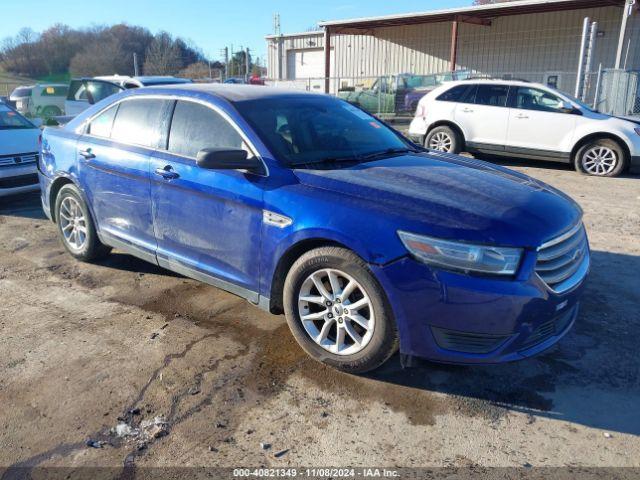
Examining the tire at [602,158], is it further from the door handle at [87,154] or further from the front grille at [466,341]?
the door handle at [87,154]

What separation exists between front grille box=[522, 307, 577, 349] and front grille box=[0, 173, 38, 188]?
7.05 metres

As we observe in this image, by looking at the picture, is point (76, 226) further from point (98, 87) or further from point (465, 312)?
point (98, 87)

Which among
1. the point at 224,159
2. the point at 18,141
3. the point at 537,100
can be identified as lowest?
the point at 18,141

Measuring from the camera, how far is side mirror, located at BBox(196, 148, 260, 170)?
334 cm

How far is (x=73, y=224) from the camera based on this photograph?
206 inches

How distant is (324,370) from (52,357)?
5.96 ft

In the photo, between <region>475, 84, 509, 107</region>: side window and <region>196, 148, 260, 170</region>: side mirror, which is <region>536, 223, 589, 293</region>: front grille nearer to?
<region>196, 148, 260, 170</region>: side mirror

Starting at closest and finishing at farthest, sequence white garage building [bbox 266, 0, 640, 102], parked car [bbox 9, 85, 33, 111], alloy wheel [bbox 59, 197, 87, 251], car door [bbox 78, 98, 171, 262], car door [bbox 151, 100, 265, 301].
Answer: car door [bbox 151, 100, 265, 301], car door [bbox 78, 98, 171, 262], alloy wheel [bbox 59, 197, 87, 251], parked car [bbox 9, 85, 33, 111], white garage building [bbox 266, 0, 640, 102]

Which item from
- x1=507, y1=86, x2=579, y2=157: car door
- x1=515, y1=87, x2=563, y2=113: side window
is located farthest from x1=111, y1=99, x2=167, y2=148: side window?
x1=515, y1=87, x2=563, y2=113: side window

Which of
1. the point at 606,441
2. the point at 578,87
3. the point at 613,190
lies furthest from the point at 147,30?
the point at 606,441

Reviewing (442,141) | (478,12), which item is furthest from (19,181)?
(478,12)

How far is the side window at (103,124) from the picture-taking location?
4.74 m

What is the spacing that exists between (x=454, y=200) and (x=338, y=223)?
0.70 m

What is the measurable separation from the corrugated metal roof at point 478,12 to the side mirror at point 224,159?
20354 millimetres
